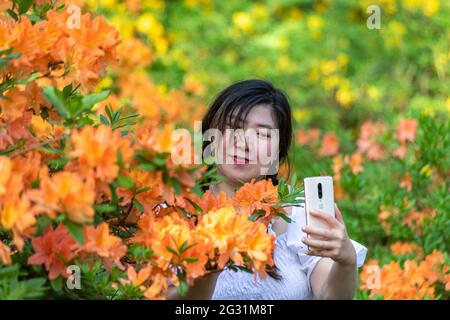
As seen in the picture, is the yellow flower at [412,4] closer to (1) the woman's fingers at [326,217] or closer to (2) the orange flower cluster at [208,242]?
(1) the woman's fingers at [326,217]

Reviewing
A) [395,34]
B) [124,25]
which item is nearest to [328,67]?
[395,34]

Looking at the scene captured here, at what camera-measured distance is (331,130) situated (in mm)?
4250

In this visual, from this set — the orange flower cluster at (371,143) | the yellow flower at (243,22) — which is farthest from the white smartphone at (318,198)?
the yellow flower at (243,22)

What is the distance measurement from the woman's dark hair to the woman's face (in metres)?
0.02

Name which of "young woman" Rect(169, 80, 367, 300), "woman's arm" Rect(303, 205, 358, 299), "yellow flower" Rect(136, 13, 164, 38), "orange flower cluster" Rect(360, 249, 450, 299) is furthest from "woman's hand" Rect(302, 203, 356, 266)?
"yellow flower" Rect(136, 13, 164, 38)

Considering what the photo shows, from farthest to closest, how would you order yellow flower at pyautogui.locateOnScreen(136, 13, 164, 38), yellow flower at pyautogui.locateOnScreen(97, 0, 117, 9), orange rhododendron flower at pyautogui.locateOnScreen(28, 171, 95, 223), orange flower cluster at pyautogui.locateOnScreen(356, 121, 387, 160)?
yellow flower at pyautogui.locateOnScreen(136, 13, 164, 38), yellow flower at pyautogui.locateOnScreen(97, 0, 117, 9), orange flower cluster at pyautogui.locateOnScreen(356, 121, 387, 160), orange rhododendron flower at pyautogui.locateOnScreen(28, 171, 95, 223)

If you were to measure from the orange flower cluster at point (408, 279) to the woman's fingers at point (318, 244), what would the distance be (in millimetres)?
712

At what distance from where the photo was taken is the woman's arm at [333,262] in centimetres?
169

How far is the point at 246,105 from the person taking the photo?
2.12m

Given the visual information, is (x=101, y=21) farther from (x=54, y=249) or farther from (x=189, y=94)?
(x=189, y=94)

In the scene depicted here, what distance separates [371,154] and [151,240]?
2386 mm

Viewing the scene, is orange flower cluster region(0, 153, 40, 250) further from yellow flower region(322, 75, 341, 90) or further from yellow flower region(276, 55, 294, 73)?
yellow flower region(322, 75, 341, 90)

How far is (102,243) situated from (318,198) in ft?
1.86

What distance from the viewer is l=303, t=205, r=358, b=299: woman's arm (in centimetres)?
169
